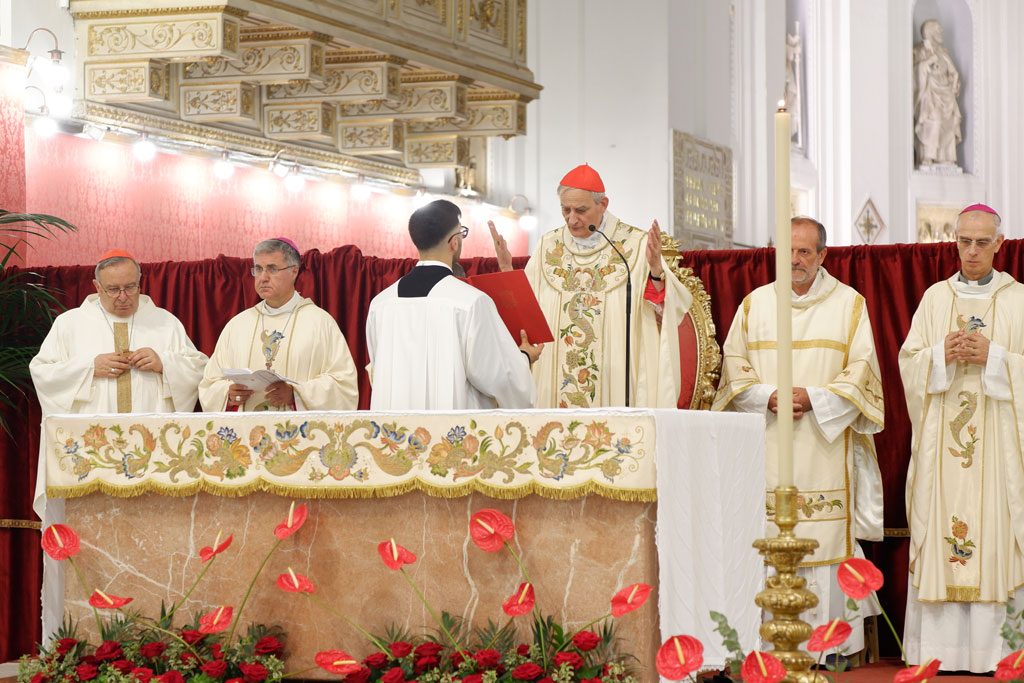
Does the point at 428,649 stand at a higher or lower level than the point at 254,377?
lower

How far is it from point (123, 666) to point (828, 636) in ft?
7.56

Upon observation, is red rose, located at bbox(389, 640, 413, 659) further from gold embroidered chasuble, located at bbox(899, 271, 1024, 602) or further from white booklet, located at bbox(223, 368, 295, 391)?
gold embroidered chasuble, located at bbox(899, 271, 1024, 602)

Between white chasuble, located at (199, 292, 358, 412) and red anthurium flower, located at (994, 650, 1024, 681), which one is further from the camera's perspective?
white chasuble, located at (199, 292, 358, 412)

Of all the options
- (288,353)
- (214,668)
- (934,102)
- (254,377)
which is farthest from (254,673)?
(934,102)

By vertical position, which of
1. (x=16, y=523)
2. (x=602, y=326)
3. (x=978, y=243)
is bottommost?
(x=16, y=523)

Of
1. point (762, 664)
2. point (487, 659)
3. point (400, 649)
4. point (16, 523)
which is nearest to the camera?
point (762, 664)

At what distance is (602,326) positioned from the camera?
5.89 metres

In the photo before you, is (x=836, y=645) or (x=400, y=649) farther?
(x=400, y=649)

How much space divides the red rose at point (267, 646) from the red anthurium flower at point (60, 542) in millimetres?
633

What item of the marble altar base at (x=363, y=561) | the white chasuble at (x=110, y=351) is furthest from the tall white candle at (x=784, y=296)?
the white chasuble at (x=110, y=351)

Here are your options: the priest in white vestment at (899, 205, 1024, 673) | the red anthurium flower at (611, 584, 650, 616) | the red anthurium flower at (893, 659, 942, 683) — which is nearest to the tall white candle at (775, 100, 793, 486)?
the red anthurium flower at (893, 659, 942, 683)

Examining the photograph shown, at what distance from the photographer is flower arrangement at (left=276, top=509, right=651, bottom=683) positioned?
12.0 feet

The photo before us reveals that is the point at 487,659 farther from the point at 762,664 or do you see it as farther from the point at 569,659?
the point at 762,664

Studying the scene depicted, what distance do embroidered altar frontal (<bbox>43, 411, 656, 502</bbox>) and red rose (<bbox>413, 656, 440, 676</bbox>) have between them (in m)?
0.47
